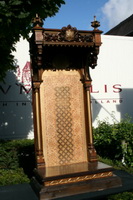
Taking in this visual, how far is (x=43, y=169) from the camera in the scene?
611cm

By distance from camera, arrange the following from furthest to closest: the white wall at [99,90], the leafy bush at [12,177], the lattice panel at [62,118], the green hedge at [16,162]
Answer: the white wall at [99,90], the green hedge at [16,162], the leafy bush at [12,177], the lattice panel at [62,118]

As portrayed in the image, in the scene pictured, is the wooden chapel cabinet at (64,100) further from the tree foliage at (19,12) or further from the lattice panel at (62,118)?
the tree foliage at (19,12)

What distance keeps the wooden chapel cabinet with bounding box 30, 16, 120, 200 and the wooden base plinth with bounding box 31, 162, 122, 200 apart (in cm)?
3

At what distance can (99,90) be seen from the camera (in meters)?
13.2

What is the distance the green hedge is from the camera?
7.21 meters

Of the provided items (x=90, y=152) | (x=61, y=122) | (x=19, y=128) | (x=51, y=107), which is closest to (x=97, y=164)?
(x=90, y=152)

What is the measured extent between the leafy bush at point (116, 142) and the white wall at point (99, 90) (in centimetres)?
284

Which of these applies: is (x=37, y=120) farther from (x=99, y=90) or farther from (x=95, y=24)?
(x=99, y=90)

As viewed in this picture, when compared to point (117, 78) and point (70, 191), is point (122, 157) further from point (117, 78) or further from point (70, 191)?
point (117, 78)

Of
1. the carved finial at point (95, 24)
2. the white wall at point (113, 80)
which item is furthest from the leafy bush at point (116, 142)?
the carved finial at point (95, 24)

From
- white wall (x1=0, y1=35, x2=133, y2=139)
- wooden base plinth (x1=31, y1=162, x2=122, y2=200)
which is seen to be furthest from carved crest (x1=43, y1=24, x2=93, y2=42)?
white wall (x1=0, y1=35, x2=133, y2=139)

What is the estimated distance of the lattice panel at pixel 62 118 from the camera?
22.0 ft

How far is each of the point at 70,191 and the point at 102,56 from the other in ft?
31.7

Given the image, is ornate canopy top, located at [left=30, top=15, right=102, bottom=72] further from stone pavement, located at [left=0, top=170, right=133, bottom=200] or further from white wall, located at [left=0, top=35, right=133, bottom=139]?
white wall, located at [left=0, top=35, right=133, bottom=139]
